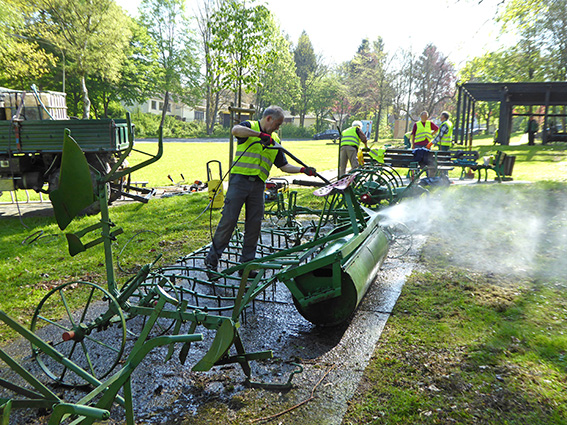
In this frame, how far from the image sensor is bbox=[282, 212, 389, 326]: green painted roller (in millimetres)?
3445

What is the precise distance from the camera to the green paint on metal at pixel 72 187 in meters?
2.39

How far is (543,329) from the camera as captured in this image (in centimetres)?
362

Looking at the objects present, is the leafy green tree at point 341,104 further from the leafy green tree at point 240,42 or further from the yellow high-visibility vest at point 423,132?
the leafy green tree at point 240,42

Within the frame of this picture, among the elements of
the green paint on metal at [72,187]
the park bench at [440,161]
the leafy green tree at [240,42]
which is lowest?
the park bench at [440,161]

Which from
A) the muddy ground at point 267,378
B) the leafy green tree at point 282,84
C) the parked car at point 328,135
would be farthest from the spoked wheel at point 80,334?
the leafy green tree at point 282,84

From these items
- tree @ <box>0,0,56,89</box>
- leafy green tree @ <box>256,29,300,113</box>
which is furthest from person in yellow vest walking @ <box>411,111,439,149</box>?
leafy green tree @ <box>256,29,300,113</box>

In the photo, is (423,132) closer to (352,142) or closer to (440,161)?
(440,161)

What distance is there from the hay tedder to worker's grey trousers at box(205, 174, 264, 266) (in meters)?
0.53

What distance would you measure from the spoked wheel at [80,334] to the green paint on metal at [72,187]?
51cm

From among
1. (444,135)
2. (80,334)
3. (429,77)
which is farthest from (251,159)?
(429,77)

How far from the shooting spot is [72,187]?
8.16 ft

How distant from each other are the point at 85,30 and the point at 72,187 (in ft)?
91.5

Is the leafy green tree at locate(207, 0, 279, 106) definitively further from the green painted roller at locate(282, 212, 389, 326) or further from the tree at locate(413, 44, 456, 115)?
the tree at locate(413, 44, 456, 115)

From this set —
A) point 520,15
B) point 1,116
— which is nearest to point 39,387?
point 1,116
